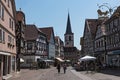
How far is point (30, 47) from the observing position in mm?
73375

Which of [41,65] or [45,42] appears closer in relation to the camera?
[41,65]

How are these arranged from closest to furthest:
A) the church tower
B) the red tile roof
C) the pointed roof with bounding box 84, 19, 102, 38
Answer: the red tile roof → the pointed roof with bounding box 84, 19, 102, 38 → the church tower

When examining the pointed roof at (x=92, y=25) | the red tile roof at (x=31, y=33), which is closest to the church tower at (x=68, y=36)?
the pointed roof at (x=92, y=25)

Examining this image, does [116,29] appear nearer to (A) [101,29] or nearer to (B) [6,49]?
(A) [101,29]

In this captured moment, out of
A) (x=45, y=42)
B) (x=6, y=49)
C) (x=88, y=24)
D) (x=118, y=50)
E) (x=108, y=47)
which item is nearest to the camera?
(x=6, y=49)

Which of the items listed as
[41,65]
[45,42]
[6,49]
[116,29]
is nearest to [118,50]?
[116,29]

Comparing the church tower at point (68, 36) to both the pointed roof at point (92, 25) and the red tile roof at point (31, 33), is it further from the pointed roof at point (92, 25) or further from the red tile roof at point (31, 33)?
the red tile roof at point (31, 33)

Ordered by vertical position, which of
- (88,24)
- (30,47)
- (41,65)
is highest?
(88,24)

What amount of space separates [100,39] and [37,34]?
1992 centimetres

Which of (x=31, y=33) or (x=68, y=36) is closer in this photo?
(x=31, y=33)

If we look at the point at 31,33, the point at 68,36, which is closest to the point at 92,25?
the point at 31,33

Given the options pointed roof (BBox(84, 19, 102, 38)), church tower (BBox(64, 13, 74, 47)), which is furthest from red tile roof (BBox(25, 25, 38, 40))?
church tower (BBox(64, 13, 74, 47))

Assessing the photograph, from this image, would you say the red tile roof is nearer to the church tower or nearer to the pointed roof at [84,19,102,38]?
the pointed roof at [84,19,102,38]

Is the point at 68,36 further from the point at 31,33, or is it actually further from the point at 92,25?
the point at 31,33
